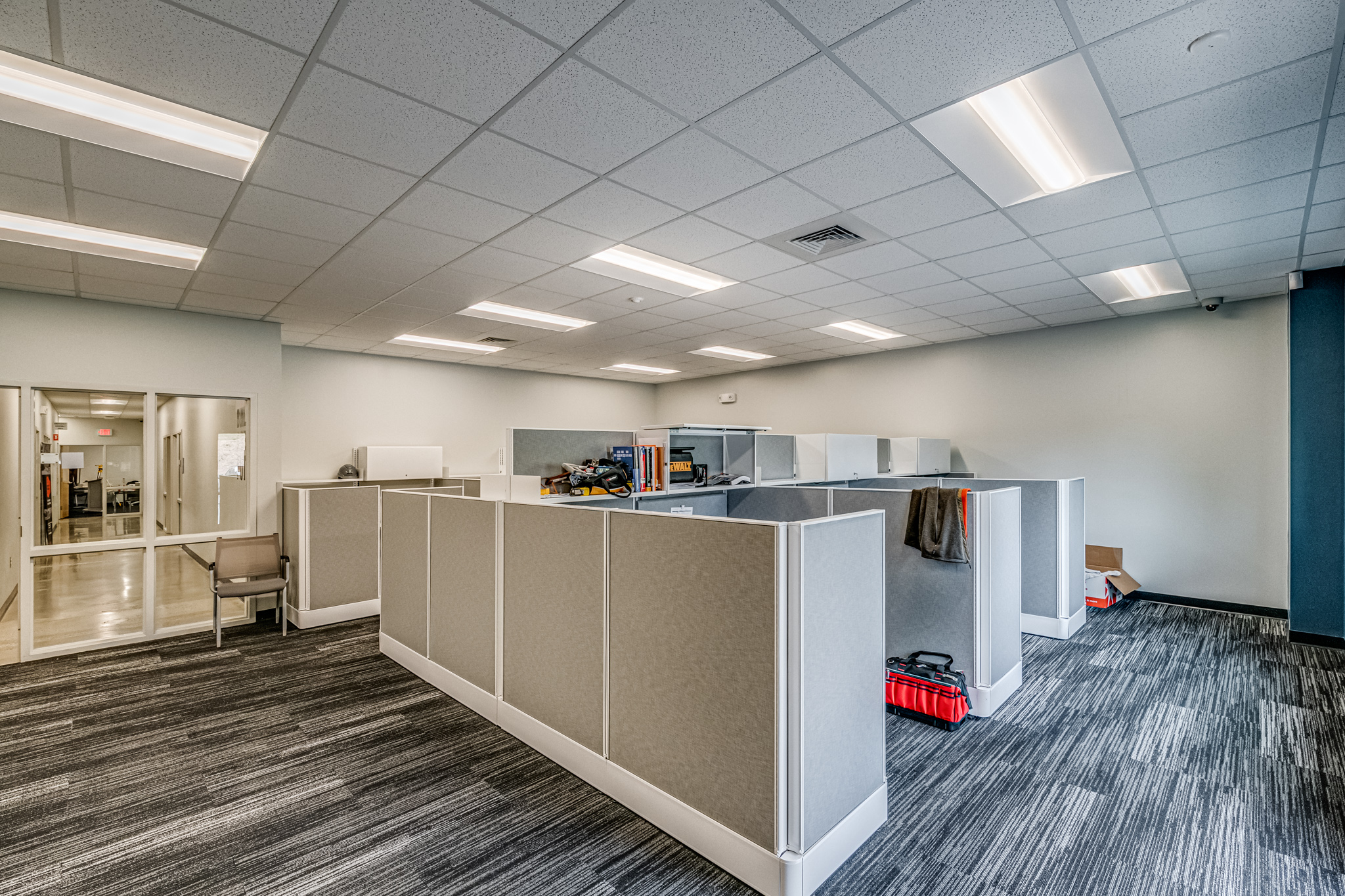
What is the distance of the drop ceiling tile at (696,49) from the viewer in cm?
157

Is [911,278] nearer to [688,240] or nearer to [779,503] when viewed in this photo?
[688,240]

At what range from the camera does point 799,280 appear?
3.95 metres

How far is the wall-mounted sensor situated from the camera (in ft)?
5.44

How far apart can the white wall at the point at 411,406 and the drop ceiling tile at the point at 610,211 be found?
3.12 metres

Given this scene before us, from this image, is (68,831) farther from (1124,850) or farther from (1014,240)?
(1014,240)

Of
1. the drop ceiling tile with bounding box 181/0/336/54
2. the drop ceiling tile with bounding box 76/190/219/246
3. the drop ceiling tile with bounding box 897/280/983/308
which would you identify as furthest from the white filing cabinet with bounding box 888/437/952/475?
the drop ceiling tile with bounding box 76/190/219/246

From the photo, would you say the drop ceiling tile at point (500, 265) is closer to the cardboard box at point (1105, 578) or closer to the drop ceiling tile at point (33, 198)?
the drop ceiling tile at point (33, 198)

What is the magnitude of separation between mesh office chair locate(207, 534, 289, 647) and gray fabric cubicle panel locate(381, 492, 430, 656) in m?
1.12

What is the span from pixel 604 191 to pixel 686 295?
1722 millimetres

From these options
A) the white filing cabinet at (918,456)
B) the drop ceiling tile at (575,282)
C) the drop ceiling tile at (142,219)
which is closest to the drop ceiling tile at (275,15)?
the drop ceiling tile at (142,219)

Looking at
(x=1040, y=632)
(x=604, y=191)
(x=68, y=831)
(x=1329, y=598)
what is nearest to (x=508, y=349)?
(x=604, y=191)

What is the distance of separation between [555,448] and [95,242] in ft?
8.92

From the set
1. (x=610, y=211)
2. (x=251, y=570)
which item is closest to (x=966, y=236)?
(x=610, y=211)

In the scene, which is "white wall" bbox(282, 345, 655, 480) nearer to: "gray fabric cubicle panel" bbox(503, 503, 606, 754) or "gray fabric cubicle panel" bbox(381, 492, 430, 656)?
"gray fabric cubicle panel" bbox(381, 492, 430, 656)
